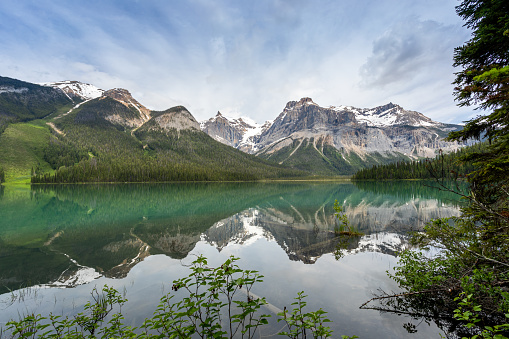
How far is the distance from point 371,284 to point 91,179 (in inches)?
7163

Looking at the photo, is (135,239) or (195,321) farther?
(135,239)

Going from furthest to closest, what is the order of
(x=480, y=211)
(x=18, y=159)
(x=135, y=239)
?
1. (x=18, y=159)
2. (x=135, y=239)
3. (x=480, y=211)

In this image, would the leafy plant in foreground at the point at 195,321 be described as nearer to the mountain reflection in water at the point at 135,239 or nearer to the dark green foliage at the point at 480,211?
the dark green foliage at the point at 480,211

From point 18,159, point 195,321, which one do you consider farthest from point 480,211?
point 18,159

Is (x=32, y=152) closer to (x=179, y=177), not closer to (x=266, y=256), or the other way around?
(x=179, y=177)

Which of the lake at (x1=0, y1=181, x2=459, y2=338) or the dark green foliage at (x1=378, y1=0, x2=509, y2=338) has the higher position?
the dark green foliage at (x1=378, y1=0, x2=509, y2=338)

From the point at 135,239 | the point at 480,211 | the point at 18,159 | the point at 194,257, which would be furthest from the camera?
the point at 18,159

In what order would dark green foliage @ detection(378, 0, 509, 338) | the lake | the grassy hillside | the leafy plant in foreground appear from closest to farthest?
the leafy plant in foreground
dark green foliage @ detection(378, 0, 509, 338)
the lake
the grassy hillside

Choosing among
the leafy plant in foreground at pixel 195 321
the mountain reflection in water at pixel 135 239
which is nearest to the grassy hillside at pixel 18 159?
the mountain reflection in water at pixel 135 239

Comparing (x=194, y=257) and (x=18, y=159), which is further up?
(x=18, y=159)

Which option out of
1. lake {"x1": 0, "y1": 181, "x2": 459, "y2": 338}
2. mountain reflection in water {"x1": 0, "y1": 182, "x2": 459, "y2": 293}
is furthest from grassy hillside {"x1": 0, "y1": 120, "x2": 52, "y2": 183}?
lake {"x1": 0, "y1": 181, "x2": 459, "y2": 338}

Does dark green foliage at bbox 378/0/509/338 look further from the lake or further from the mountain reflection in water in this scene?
the mountain reflection in water

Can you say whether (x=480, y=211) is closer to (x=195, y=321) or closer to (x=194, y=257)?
(x=195, y=321)

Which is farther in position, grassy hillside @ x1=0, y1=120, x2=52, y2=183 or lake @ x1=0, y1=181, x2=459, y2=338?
grassy hillside @ x1=0, y1=120, x2=52, y2=183
